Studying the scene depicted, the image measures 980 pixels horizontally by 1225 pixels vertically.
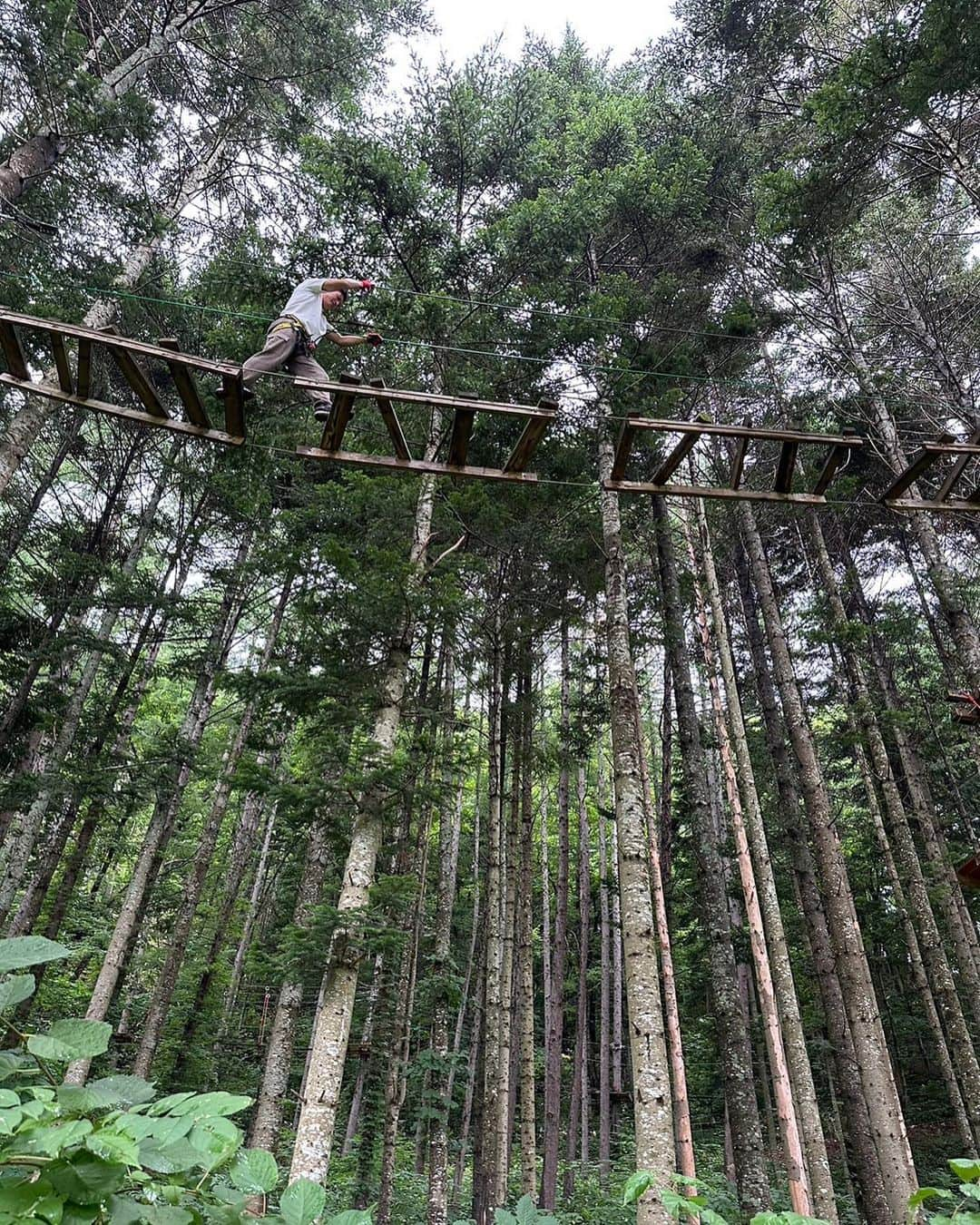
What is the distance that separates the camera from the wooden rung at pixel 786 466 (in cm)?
546

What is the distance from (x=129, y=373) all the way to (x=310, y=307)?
1.61 meters

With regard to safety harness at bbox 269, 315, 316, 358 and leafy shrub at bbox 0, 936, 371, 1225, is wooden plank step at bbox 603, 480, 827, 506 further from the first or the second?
leafy shrub at bbox 0, 936, 371, 1225

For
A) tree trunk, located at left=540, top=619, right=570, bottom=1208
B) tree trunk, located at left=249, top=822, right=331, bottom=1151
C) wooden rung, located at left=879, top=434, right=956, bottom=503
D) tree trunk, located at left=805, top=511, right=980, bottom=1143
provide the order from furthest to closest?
tree trunk, located at left=540, top=619, right=570, bottom=1208
tree trunk, located at left=805, top=511, right=980, bottom=1143
tree trunk, located at left=249, top=822, right=331, bottom=1151
wooden rung, located at left=879, top=434, right=956, bottom=503

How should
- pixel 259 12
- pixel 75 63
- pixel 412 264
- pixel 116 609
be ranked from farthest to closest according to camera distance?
pixel 259 12 < pixel 116 609 < pixel 412 264 < pixel 75 63

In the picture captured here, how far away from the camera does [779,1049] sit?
A: 7035 millimetres

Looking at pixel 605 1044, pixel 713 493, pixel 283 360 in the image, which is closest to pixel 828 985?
pixel 605 1044

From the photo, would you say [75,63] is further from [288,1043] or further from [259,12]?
[288,1043]

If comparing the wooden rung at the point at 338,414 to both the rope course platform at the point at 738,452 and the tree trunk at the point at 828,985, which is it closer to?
the rope course platform at the point at 738,452

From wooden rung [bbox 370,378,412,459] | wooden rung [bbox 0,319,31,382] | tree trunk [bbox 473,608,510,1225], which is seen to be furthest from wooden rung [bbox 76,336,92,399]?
tree trunk [bbox 473,608,510,1225]

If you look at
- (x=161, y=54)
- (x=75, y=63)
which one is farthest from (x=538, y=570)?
(x=161, y=54)

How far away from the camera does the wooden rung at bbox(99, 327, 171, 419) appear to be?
4801 millimetres

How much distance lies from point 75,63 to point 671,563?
31.7 feet

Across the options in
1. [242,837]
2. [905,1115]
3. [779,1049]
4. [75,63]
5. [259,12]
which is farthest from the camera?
[905,1115]

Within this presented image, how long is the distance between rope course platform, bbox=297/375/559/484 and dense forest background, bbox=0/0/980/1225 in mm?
1063
